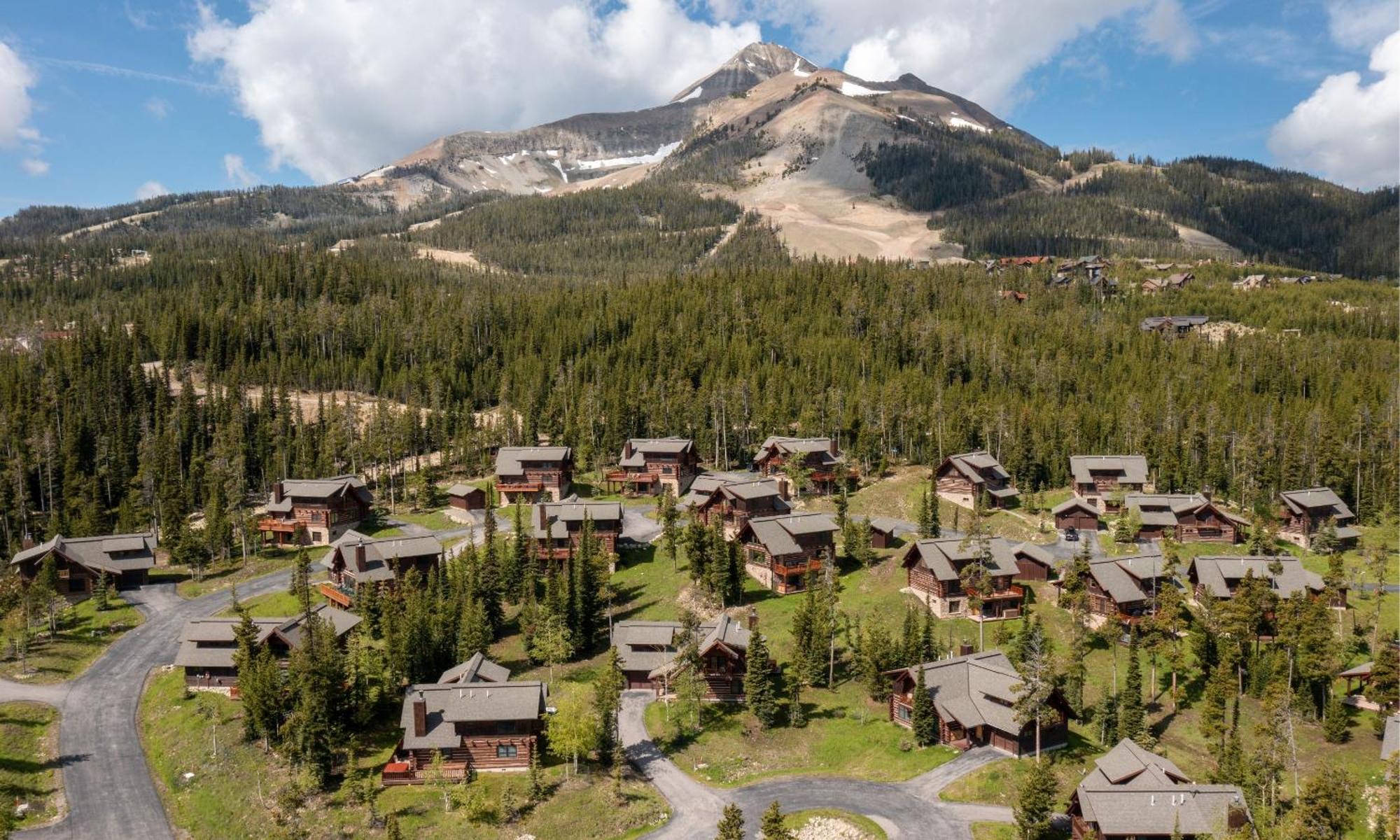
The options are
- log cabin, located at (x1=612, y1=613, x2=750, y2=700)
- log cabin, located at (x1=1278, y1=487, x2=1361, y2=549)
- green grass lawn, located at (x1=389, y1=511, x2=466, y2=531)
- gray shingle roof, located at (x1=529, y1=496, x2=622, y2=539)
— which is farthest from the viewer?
green grass lawn, located at (x1=389, y1=511, x2=466, y2=531)

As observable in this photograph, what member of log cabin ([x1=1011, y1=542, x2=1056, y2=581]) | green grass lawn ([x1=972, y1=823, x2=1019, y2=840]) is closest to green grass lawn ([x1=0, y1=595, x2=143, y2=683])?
green grass lawn ([x1=972, y1=823, x2=1019, y2=840])

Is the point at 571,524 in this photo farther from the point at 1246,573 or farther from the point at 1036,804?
the point at 1246,573

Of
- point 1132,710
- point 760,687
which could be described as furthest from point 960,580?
point 760,687

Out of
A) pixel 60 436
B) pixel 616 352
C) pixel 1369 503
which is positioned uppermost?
pixel 616 352

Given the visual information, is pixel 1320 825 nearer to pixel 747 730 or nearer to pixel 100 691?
pixel 747 730

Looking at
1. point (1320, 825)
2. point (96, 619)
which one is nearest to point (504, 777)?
point (1320, 825)

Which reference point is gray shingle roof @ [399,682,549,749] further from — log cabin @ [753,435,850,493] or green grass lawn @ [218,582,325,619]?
log cabin @ [753,435,850,493]
